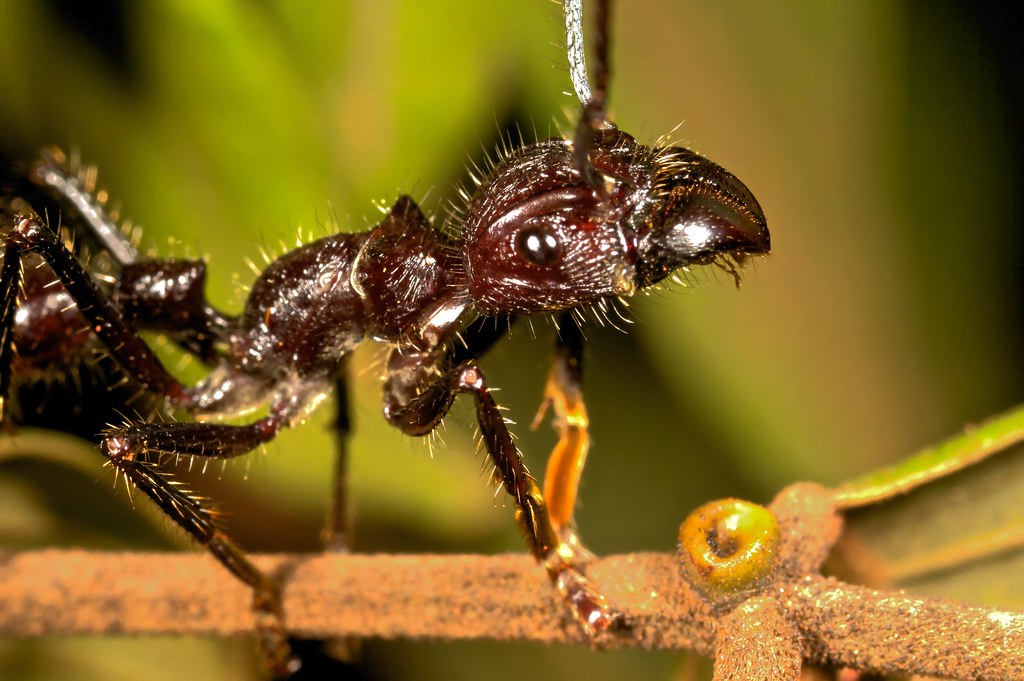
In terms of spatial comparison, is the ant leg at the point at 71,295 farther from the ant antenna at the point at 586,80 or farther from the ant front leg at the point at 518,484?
the ant antenna at the point at 586,80

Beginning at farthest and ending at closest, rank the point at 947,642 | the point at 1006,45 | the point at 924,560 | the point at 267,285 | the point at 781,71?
the point at 1006,45
the point at 781,71
the point at 267,285
the point at 924,560
the point at 947,642

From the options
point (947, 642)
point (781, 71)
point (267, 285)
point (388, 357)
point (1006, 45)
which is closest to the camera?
point (947, 642)

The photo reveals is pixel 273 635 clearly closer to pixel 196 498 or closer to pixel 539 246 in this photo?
pixel 196 498

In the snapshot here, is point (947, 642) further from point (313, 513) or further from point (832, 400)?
point (313, 513)

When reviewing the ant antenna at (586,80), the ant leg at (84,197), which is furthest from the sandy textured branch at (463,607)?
the ant leg at (84,197)

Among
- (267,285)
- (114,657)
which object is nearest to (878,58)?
(267,285)

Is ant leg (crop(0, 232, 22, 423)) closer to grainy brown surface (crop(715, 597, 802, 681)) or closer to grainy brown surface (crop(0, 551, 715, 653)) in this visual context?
grainy brown surface (crop(0, 551, 715, 653))

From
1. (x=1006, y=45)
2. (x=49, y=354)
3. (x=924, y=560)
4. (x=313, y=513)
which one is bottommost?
(x=924, y=560)

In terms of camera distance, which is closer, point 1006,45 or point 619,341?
point 619,341
